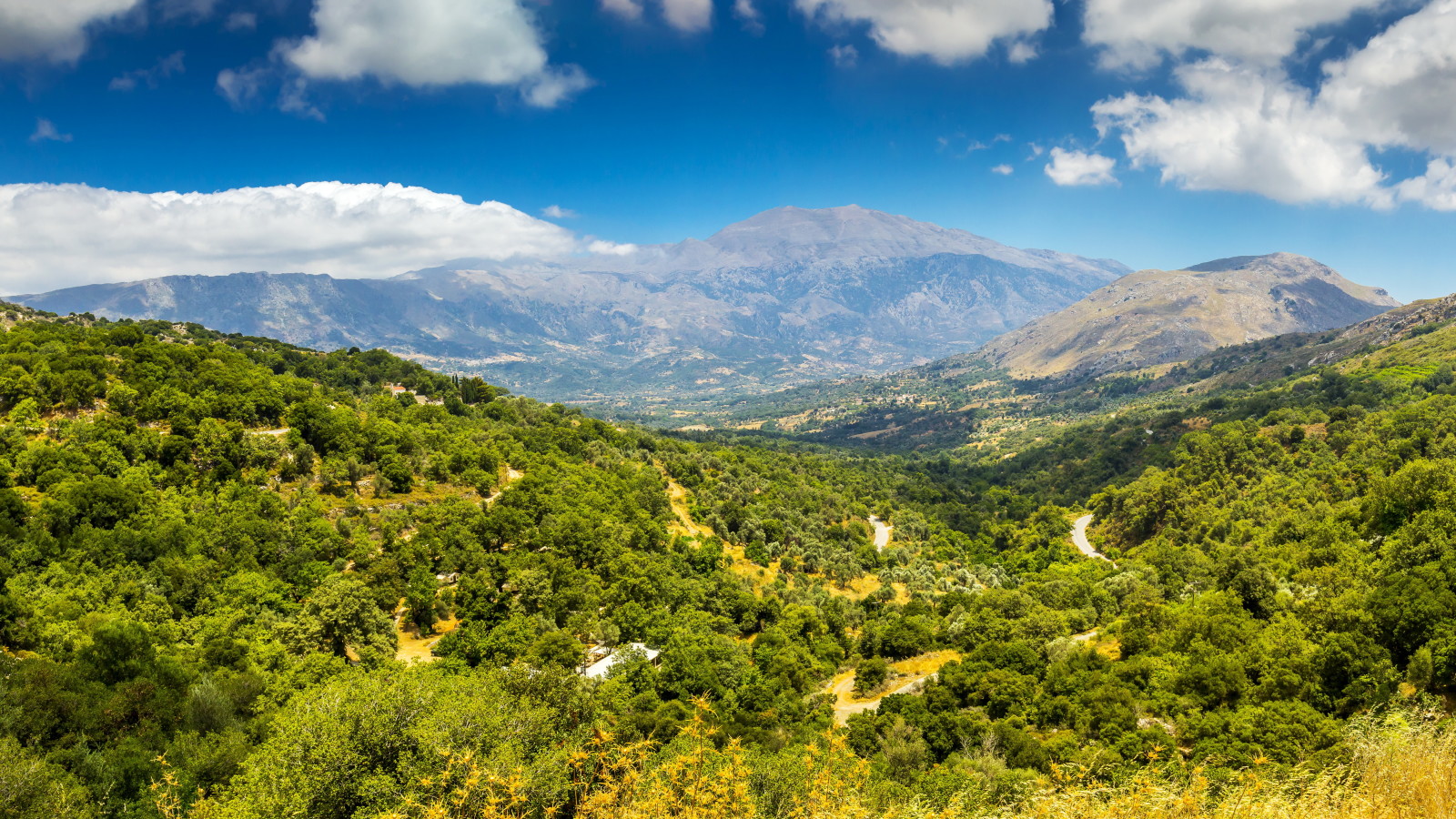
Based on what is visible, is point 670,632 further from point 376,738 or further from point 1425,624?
point 1425,624

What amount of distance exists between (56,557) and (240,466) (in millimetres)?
15972

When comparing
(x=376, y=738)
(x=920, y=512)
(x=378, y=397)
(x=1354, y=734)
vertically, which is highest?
(x=378, y=397)

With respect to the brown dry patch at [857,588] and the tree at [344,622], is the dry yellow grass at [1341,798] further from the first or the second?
the brown dry patch at [857,588]

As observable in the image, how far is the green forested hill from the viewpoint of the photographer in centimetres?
2164

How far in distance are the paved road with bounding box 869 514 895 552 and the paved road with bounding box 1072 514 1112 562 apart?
2951 cm

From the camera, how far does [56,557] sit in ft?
121

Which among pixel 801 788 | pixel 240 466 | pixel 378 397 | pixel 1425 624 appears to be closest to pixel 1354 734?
pixel 801 788

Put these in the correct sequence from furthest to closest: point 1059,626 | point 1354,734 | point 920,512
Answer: point 920,512
point 1059,626
point 1354,734

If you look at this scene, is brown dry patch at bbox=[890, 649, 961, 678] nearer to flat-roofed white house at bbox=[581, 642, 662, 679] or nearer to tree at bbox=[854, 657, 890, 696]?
tree at bbox=[854, 657, 890, 696]

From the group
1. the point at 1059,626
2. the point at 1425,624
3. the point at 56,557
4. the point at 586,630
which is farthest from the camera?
the point at 1059,626

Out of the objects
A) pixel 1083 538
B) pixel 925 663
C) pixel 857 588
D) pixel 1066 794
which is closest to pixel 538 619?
pixel 925 663

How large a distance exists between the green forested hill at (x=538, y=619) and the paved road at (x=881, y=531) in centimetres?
1089

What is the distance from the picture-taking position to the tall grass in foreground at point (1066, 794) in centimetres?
1069

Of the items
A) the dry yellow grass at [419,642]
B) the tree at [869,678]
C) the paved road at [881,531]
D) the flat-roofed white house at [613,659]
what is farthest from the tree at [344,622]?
the paved road at [881,531]
